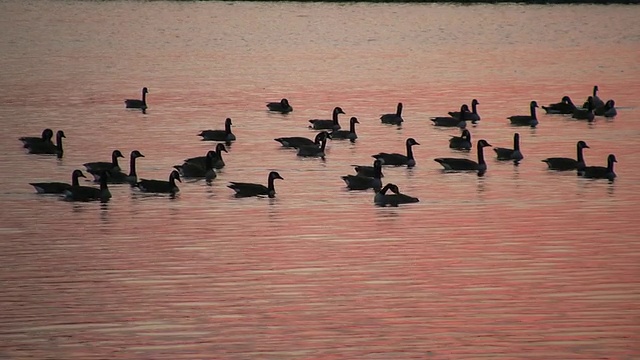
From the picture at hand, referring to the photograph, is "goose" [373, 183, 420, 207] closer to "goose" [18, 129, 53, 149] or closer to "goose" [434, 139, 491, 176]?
"goose" [434, 139, 491, 176]

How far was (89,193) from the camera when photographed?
114 feet

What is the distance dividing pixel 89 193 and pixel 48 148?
8337mm

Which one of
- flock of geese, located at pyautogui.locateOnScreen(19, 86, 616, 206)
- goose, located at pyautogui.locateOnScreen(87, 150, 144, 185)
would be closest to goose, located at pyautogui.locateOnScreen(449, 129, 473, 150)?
flock of geese, located at pyautogui.locateOnScreen(19, 86, 616, 206)

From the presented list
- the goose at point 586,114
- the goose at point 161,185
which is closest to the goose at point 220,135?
the goose at point 161,185

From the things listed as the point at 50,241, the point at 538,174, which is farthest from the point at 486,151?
the point at 50,241

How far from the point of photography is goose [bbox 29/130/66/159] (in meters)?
42.5

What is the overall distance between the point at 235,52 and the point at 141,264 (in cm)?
7026

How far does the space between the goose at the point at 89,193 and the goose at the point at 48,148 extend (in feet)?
25.1

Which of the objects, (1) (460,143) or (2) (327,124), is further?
(2) (327,124)

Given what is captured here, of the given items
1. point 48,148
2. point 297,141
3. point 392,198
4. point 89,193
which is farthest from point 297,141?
point 89,193

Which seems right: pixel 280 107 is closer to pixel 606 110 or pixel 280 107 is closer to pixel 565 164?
pixel 606 110

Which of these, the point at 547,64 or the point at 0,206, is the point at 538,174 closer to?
the point at 0,206

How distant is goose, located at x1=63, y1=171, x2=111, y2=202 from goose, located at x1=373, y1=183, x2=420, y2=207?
649cm

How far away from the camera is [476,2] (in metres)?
158
